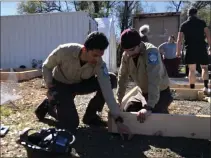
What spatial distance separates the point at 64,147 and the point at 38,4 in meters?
29.0

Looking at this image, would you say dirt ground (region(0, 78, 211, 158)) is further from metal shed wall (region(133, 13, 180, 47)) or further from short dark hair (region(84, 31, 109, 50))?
metal shed wall (region(133, 13, 180, 47))

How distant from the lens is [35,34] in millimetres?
10414

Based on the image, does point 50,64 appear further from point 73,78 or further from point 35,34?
point 35,34

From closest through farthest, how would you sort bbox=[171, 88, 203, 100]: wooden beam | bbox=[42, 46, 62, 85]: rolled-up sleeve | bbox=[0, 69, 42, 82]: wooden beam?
bbox=[42, 46, 62, 85]: rolled-up sleeve
bbox=[171, 88, 203, 100]: wooden beam
bbox=[0, 69, 42, 82]: wooden beam

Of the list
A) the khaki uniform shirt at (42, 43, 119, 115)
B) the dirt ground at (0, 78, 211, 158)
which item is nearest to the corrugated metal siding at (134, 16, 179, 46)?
the dirt ground at (0, 78, 211, 158)

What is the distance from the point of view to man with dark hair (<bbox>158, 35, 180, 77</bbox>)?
31.7 ft

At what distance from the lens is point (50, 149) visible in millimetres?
2029

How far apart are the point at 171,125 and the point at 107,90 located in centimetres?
66

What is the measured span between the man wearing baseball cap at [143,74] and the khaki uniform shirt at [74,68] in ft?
0.83

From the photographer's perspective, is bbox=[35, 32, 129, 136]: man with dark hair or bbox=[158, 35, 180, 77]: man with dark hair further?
bbox=[158, 35, 180, 77]: man with dark hair

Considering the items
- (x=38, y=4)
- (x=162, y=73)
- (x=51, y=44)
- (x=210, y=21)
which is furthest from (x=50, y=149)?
(x=210, y=21)

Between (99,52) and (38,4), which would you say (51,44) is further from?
(38,4)

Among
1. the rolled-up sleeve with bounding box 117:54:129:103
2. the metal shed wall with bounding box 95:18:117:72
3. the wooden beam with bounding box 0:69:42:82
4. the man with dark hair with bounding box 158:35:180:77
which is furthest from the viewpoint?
the man with dark hair with bounding box 158:35:180:77

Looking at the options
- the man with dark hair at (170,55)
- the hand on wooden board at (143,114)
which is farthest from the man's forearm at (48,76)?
the man with dark hair at (170,55)
